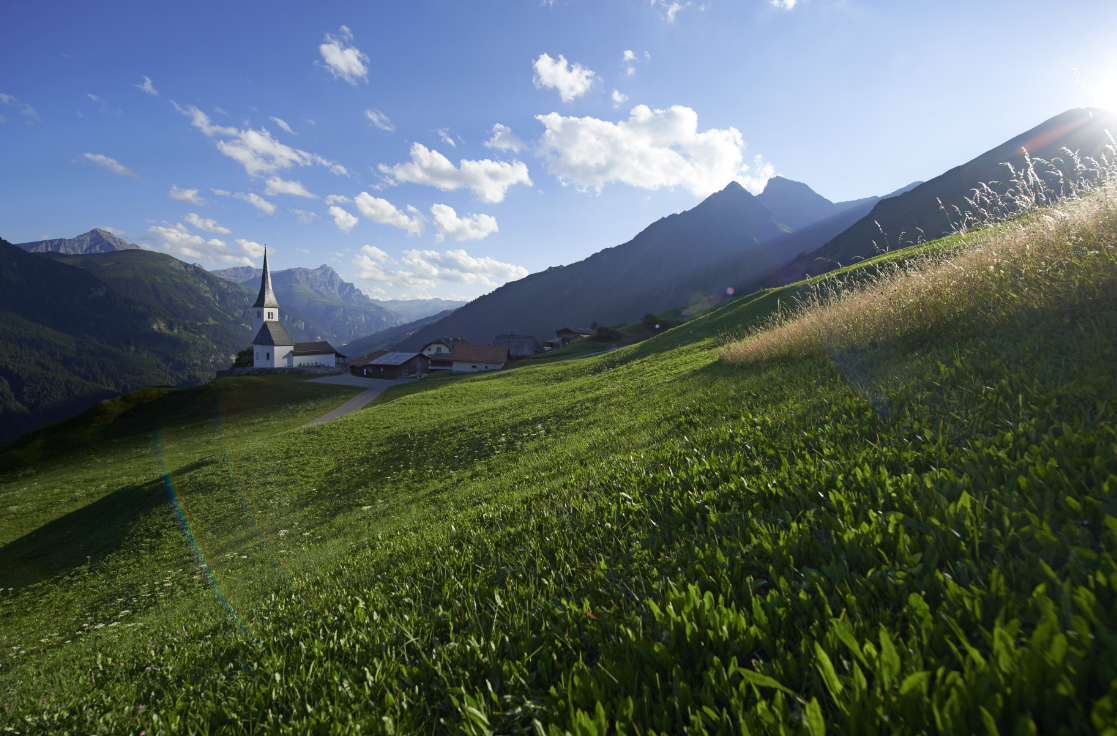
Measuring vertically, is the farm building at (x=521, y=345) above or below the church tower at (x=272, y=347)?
below

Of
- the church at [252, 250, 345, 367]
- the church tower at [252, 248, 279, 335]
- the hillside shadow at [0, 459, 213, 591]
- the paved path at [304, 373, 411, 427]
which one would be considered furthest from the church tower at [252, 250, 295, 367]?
the hillside shadow at [0, 459, 213, 591]

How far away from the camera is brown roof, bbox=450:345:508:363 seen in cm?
7525

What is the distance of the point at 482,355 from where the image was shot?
75.8 metres

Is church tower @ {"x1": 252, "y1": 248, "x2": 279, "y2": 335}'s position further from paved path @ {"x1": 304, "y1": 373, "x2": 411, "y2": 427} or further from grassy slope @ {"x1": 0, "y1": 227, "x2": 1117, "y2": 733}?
grassy slope @ {"x1": 0, "y1": 227, "x2": 1117, "y2": 733}

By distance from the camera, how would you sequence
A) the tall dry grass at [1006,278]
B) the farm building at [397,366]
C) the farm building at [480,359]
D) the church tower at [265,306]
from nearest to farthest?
the tall dry grass at [1006,278], the farm building at [397,366], the farm building at [480,359], the church tower at [265,306]

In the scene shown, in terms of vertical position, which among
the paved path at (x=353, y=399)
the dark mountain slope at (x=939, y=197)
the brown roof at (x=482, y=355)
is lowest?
the paved path at (x=353, y=399)

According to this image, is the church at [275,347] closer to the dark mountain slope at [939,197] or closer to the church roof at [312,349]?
the church roof at [312,349]

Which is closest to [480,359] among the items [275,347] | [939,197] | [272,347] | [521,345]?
[521,345]

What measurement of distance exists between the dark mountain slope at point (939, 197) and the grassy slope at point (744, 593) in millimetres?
86002

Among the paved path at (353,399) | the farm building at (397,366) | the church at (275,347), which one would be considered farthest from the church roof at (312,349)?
the paved path at (353,399)

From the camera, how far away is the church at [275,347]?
80.4m

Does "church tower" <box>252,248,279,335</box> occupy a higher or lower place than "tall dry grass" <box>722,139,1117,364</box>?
higher

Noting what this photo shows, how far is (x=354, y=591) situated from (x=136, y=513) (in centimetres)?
1682

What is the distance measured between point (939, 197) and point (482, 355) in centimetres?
8774
